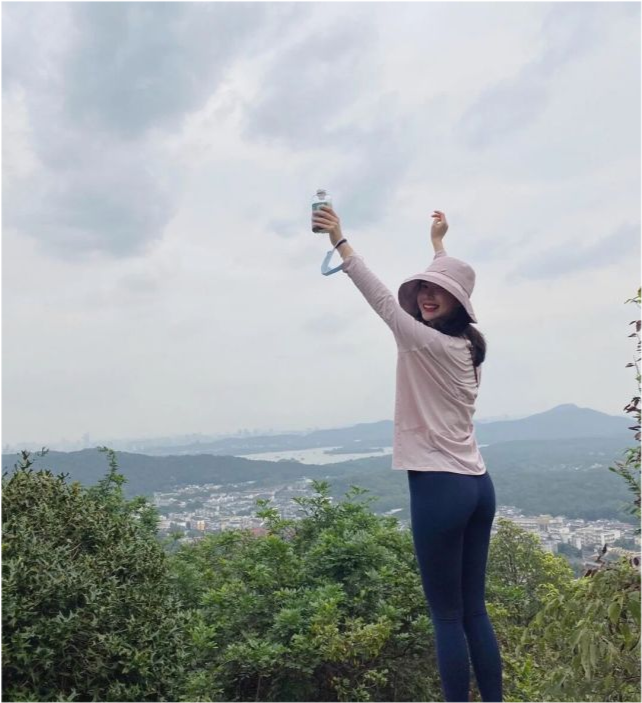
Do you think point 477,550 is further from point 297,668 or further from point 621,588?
point 297,668

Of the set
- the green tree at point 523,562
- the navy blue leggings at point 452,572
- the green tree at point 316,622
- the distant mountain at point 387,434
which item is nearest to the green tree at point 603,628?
the navy blue leggings at point 452,572

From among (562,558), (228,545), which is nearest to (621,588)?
(228,545)

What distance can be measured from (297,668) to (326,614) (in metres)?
0.25

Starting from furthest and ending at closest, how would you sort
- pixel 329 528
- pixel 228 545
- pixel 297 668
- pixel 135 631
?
pixel 228 545
pixel 329 528
pixel 297 668
pixel 135 631

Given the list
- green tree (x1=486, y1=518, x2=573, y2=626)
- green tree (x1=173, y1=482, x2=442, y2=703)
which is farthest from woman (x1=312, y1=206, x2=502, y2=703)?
green tree (x1=486, y1=518, x2=573, y2=626)

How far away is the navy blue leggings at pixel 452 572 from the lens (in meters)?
2.37

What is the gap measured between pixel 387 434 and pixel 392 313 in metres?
15.6

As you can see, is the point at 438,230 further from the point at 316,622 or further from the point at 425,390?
the point at 316,622

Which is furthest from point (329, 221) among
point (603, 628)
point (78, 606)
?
point (603, 628)

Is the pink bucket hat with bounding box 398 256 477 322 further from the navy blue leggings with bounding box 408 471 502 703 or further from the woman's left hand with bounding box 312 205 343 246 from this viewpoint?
the navy blue leggings with bounding box 408 471 502 703

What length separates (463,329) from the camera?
8.53 ft

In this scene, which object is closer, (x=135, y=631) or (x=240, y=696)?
(x=135, y=631)

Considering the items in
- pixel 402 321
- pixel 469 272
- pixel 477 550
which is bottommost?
pixel 477 550

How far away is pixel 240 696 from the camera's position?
2.97 m
